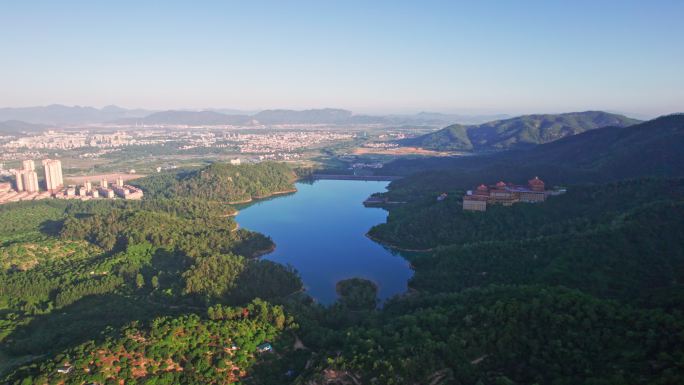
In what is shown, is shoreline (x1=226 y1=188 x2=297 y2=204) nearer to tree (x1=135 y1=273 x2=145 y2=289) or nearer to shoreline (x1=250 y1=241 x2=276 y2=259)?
shoreline (x1=250 y1=241 x2=276 y2=259)

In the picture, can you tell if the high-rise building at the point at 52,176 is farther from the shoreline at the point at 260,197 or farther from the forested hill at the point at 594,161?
the forested hill at the point at 594,161

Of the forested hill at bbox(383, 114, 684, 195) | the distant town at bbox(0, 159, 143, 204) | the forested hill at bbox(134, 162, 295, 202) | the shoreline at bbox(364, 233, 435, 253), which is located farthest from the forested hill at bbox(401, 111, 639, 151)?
the distant town at bbox(0, 159, 143, 204)

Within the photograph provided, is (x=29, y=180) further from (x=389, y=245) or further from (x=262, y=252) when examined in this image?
(x=389, y=245)

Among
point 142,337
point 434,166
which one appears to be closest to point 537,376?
point 142,337

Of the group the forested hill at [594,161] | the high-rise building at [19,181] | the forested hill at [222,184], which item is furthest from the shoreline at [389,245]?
the high-rise building at [19,181]

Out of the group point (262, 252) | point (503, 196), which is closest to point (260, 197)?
point (262, 252)

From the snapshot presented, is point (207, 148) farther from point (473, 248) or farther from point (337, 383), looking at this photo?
point (337, 383)
